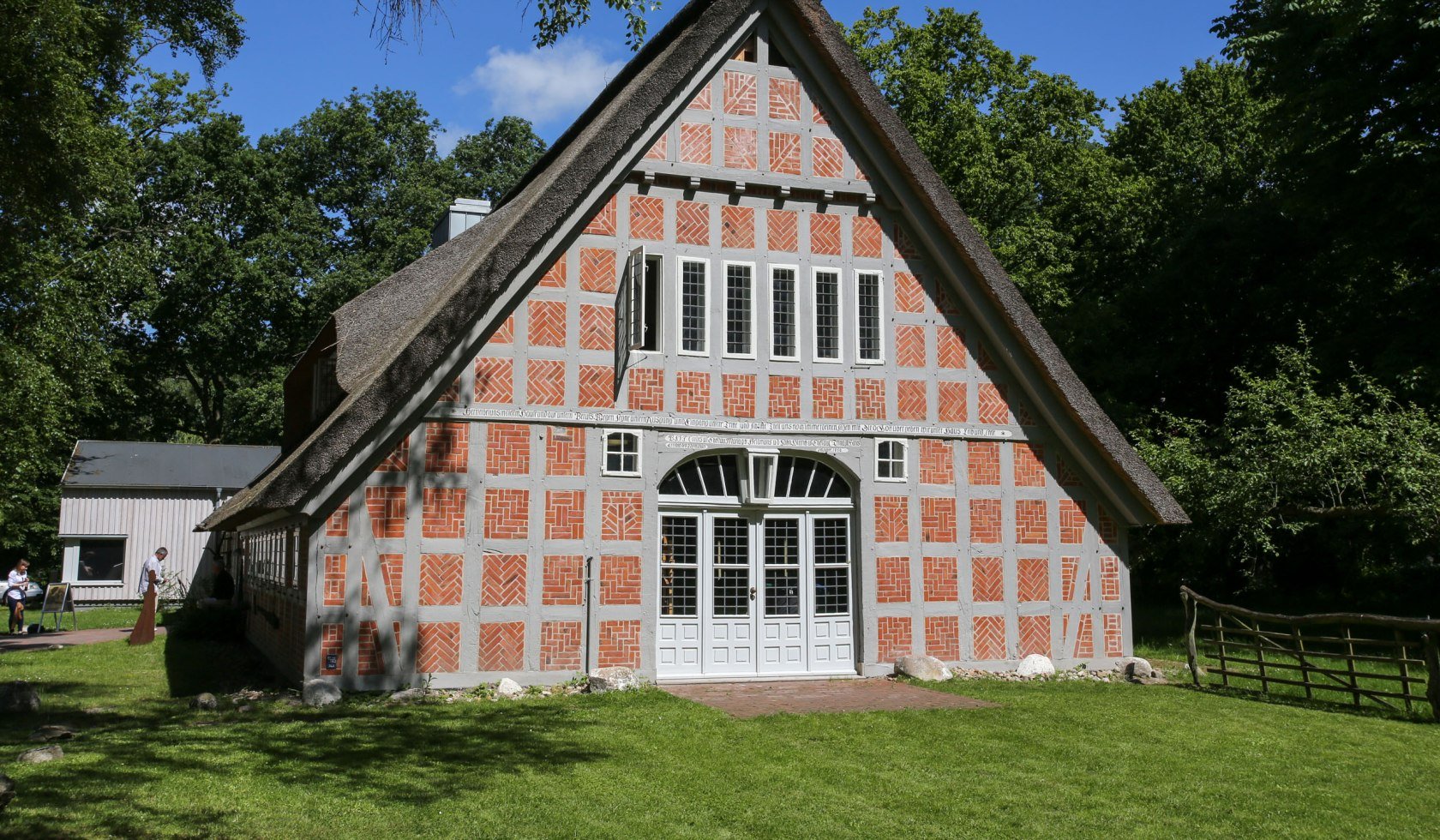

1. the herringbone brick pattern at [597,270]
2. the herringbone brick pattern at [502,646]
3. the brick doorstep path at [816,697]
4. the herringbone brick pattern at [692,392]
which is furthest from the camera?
the herringbone brick pattern at [692,392]

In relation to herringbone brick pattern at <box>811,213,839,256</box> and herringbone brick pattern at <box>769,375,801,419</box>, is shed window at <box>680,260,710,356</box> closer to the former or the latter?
herringbone brick pattern at <box>769,375,801,419</box>

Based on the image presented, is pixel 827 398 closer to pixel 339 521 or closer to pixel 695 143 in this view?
pixel 695 143

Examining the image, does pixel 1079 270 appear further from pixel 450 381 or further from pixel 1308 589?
pixel 450 381

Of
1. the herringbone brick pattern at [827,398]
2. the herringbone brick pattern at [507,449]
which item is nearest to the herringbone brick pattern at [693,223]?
the herringbone brick pattern at [827,398]

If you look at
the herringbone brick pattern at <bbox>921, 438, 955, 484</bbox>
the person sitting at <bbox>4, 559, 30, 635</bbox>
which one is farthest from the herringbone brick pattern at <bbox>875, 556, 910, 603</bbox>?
the person sitting at <bbox>4, 559, 30, 635</bbox>

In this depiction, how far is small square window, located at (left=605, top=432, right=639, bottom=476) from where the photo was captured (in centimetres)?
1406

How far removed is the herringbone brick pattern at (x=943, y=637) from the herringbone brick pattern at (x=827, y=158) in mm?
6152

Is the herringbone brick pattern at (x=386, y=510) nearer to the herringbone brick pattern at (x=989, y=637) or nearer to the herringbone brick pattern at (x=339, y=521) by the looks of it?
the herringbone brick pattern at (x=339, y=521)

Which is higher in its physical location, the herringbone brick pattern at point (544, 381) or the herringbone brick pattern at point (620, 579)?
the herringbone brick pattern at point (544, 381)

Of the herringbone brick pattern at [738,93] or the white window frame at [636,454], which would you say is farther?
the herringbone brick pattern at [738,93]

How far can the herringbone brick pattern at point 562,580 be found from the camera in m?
13.6

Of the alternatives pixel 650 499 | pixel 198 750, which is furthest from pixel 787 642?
pixel 198 750

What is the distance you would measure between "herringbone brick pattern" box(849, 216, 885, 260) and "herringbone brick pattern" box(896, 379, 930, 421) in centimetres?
181

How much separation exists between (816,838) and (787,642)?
7527 mm
